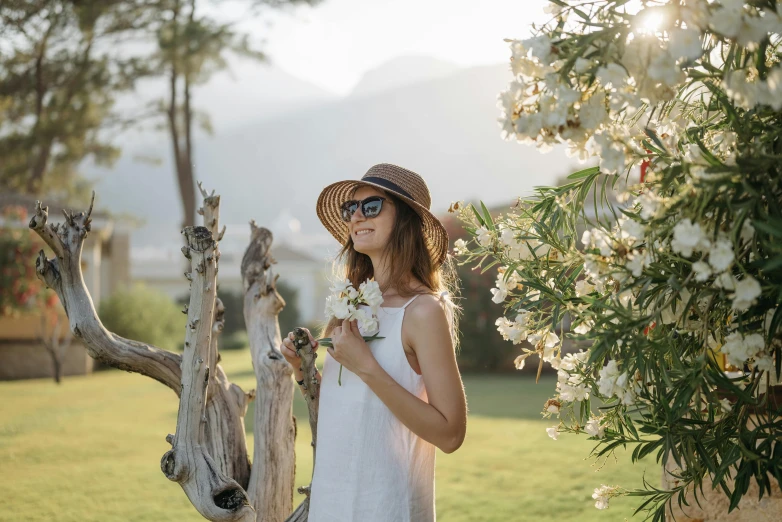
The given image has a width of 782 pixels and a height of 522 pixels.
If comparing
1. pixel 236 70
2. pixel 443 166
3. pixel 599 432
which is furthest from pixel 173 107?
pixel 443 166

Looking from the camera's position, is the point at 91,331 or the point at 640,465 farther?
the point at 640,465

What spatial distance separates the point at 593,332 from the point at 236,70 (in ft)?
76.0

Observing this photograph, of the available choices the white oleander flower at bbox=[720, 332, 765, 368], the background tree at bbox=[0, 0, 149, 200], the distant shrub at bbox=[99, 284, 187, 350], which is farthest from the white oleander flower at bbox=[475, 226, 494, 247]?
the background tree at bbox=[0, 0, 149, 200]

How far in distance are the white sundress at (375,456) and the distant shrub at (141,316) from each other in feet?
48.9

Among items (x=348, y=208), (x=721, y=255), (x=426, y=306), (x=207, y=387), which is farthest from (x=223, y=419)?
(x=721, y=255)

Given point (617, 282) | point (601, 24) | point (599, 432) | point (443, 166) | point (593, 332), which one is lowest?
point (599, 432)

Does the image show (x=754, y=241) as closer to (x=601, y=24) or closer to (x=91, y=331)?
(x=601, y=24)

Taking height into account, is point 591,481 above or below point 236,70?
below

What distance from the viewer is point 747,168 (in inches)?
66.5

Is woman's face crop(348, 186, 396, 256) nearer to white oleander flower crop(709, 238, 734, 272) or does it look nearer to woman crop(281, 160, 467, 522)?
woman crop(281, 160, 467, 522)

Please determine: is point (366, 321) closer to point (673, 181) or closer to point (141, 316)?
point (673, 181)

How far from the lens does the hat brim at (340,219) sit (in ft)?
8.65

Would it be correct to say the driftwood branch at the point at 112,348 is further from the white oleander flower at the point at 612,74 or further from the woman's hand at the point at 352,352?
the white oleander flower at the point at 612,74

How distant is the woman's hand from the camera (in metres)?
2.24
